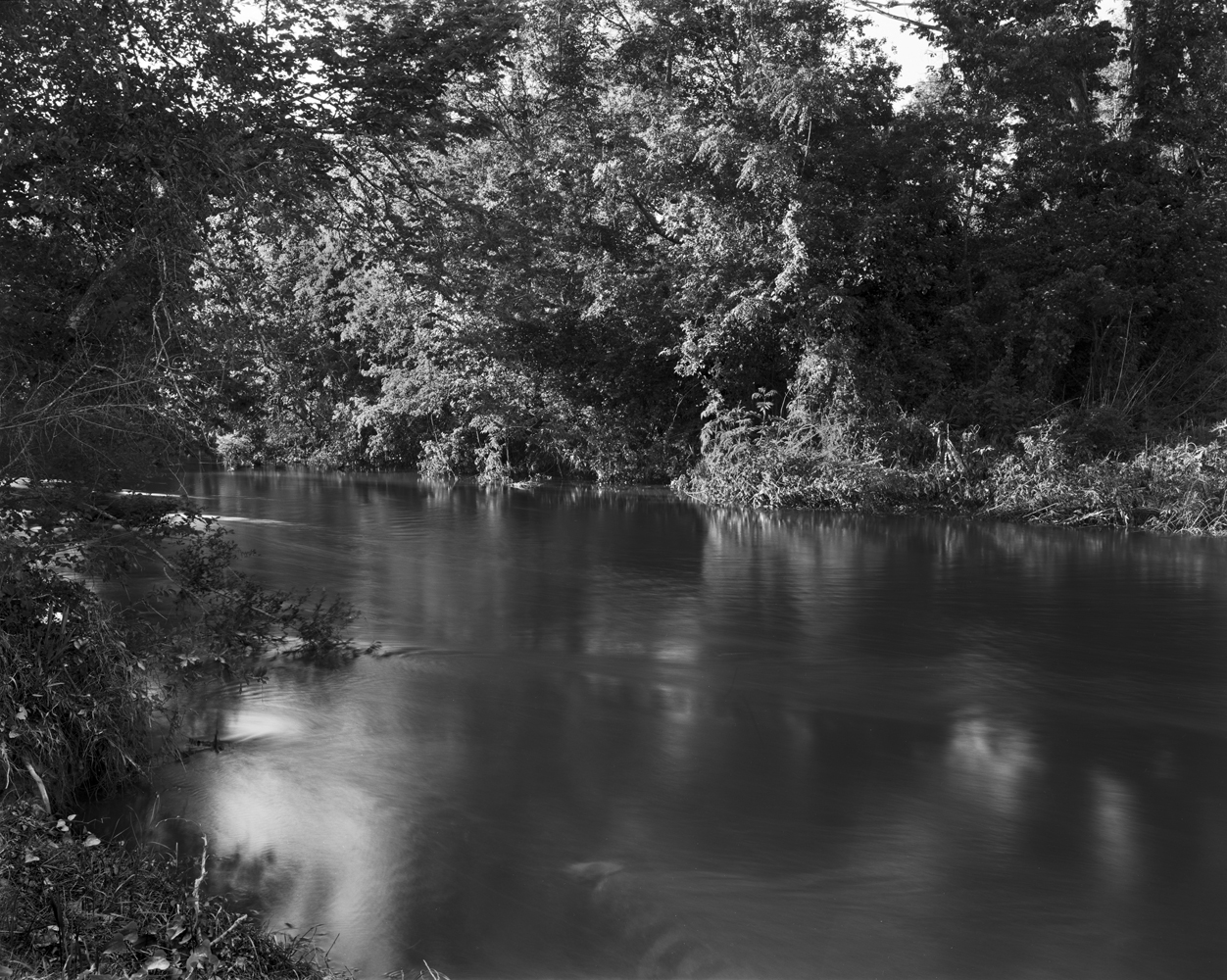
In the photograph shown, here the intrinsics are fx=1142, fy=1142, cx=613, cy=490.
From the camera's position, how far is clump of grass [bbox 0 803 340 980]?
12.8 feet

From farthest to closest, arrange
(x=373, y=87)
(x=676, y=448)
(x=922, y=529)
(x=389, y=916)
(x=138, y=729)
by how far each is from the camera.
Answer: (x=676, y=448)
(x=922, y=529)
(x=373, y=87)
(x=138, y=729)
(x=389, y=916)

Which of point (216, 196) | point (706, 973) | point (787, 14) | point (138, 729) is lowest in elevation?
point (706, 973)

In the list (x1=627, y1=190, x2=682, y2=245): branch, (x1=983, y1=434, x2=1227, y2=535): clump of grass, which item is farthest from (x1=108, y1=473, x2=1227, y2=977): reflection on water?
(x1=627, y1=190, x2=682, y2=245): branch

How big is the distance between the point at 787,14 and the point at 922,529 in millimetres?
11569

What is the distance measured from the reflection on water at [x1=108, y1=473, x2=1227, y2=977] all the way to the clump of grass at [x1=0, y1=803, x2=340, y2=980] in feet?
2.67

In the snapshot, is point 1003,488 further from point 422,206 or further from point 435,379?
point 435,379

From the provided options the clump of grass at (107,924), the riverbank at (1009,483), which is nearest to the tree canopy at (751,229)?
the riverbank at (1009,483)

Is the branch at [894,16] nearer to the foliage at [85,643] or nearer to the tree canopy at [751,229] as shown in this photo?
the tree canopy at [751,229]

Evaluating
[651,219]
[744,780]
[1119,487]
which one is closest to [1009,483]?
[1119,487]

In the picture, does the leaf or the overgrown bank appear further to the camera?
the overgrown bank

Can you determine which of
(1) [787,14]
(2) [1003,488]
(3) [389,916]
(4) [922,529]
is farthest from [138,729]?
(1) [787,14]

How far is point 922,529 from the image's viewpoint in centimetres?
2003

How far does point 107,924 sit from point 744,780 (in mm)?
4459

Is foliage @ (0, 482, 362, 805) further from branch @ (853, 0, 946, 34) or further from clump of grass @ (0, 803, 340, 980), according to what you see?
branch @ (853, 0, 946, 34)
